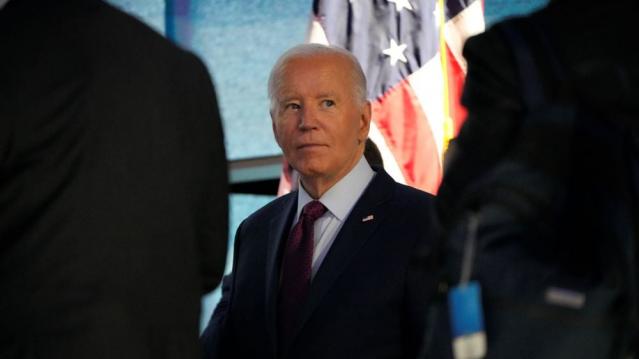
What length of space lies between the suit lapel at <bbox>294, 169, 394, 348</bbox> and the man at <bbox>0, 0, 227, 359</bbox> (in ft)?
2.04

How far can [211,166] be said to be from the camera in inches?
82.4

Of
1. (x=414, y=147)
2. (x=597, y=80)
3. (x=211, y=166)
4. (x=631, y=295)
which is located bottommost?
(x=414, y=147)

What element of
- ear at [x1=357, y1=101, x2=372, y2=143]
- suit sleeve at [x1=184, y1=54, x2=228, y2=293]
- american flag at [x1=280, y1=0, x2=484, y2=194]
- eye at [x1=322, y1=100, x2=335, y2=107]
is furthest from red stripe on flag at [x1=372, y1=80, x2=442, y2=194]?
suit sleeve at [x1=184, y1=54, x2=228, y2=293]

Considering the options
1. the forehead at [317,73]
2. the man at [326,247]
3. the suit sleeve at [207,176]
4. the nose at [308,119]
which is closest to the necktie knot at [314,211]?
the man at [326,247]

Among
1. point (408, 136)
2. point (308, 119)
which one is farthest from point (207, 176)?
point (408, 136)

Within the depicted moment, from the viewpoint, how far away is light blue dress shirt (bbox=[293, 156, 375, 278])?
2.81m

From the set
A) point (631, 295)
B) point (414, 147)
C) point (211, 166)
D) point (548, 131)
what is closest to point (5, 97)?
point (211, 166)

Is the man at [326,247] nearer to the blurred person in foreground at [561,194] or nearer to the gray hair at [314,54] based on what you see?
the gray hair at [314,54]

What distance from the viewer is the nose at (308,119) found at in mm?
2965

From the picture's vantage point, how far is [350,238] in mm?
2734

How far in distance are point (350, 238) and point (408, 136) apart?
2.12 m

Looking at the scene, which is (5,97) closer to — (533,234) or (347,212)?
(533,234)

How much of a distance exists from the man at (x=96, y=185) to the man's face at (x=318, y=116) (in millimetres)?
891

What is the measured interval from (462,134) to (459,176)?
53 mm
